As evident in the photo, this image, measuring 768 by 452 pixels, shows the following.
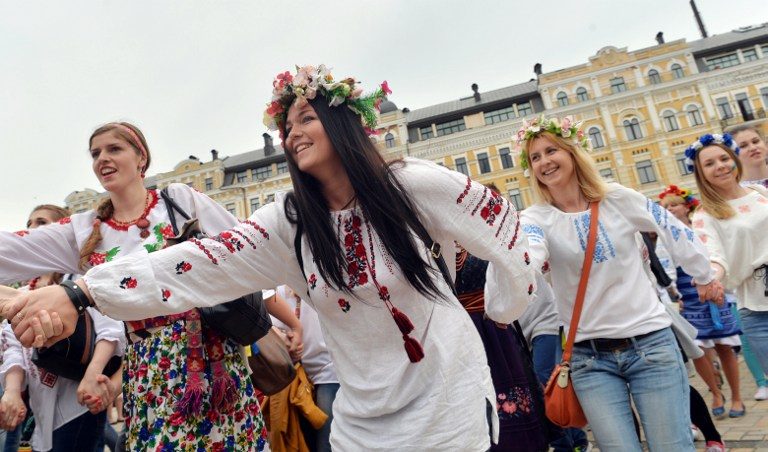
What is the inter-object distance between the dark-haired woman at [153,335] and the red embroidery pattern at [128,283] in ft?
0.93

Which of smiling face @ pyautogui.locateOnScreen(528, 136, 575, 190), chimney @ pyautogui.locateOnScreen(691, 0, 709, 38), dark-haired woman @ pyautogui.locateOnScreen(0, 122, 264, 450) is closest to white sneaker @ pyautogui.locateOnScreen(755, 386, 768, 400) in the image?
smiling face @ pyautogui.locateOnScreen(528, 136, 575, 190)

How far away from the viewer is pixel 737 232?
3484mm

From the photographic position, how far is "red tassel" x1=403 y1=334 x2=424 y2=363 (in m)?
1.60

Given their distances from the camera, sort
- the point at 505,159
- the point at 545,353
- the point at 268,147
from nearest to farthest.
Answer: the point at 545,353, the point at 505,159, the point at 268,147

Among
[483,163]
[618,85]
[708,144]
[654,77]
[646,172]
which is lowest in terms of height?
[708,144]

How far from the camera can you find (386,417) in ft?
5.44

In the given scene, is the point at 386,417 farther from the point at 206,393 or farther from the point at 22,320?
the point at 22,320

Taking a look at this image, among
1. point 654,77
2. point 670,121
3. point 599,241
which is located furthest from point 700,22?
point 599,241

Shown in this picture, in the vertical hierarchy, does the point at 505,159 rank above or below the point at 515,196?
above

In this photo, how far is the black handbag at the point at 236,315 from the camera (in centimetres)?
206

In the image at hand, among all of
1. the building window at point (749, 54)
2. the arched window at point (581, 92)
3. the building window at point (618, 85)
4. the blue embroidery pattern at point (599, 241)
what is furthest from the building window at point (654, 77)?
the blue embroidery pattern at point (599, 241)

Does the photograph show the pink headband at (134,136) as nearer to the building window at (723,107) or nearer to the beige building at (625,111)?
the beige building at (625,111)

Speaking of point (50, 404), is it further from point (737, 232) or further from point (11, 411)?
point (737, 232)

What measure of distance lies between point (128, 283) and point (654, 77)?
42616mm
